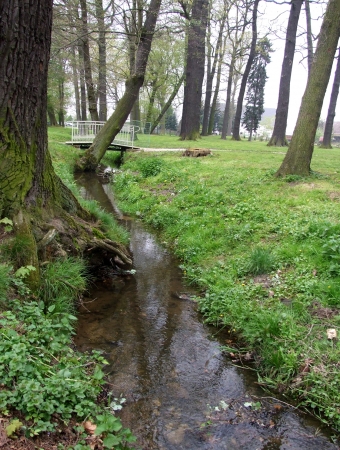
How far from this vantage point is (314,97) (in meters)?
8.38

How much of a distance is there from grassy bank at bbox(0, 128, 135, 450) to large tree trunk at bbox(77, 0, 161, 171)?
35.3ft

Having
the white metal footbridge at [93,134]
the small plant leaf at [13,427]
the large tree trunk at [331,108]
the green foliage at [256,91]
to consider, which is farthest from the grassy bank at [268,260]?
the green foliage at [256,91]

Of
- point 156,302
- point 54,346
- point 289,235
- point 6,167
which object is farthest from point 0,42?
point 289,235

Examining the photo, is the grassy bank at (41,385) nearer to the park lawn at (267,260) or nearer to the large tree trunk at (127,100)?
the park lawn at (267,260)

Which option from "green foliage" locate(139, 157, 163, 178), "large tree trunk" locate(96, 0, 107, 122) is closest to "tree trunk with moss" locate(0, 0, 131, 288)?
"large tree trunk" locate(96, 0, 107, 122)

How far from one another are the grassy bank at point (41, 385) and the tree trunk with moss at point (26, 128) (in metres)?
0.50

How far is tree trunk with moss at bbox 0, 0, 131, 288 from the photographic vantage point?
4043 mm

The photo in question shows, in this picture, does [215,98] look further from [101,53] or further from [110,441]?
[110,441]

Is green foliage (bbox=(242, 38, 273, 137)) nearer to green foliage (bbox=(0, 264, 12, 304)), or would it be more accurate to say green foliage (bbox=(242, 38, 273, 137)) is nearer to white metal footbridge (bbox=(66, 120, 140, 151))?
white metal footbridge (bbox=(66, 120, 140, 151))

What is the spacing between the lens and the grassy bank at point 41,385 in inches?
84.7

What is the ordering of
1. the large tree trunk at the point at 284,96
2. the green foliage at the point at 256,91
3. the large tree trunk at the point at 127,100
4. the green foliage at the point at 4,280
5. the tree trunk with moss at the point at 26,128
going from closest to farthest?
1. the green foliage at the point at 4,280
2. the tree trunk with moss at the point at 26,128
3. the large tree trunk at the point at 127,100
4. the large tree trunk at the point at 284,96
5. the green foliage at the point at 256,91

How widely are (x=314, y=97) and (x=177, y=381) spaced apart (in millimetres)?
7578

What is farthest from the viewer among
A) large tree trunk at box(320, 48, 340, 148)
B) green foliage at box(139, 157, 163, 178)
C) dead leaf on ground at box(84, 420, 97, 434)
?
large tree trunk at box(320, 48, 340, 148)

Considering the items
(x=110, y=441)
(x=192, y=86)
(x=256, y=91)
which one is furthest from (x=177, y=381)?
(x=256, y=91)
